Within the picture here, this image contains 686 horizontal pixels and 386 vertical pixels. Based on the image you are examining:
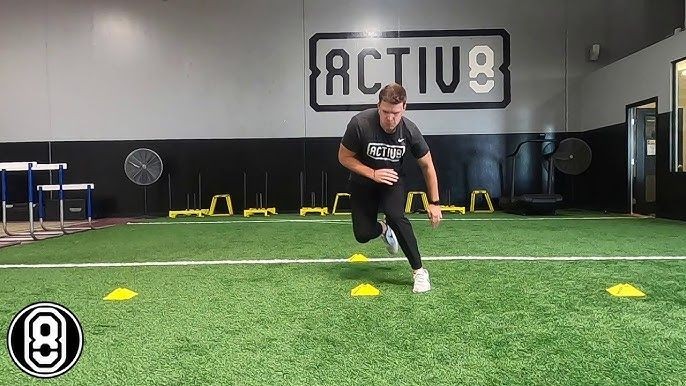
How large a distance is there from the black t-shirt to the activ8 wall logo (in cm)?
803

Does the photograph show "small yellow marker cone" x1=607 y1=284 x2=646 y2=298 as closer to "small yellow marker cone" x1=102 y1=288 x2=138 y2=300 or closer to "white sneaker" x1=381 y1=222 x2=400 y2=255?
"white sneaker" x1=381 y1=222 x2=400 y2=255

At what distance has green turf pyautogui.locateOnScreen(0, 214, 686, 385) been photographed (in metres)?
2.02

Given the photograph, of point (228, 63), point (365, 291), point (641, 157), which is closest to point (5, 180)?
point (365, 291)

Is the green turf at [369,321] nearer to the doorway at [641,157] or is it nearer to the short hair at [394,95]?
the short hair at [394,95]

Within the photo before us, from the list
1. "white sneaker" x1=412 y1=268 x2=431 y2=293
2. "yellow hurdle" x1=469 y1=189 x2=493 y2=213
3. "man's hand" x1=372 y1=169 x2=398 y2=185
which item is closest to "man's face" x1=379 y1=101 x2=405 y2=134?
"man's hand" x1=372 y1=169 x2=398 y2=185

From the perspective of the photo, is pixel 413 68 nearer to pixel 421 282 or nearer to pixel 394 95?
pixel 394 95

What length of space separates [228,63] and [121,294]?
8965 mm

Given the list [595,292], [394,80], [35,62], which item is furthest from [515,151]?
[35,62]

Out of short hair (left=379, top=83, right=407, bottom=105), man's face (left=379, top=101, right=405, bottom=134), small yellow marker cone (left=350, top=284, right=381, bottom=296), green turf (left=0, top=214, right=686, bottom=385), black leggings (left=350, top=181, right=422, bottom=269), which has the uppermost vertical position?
short hair (left=379, top=83, right=407, bottom=105)

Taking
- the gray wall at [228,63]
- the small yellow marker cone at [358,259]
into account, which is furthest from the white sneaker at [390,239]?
the gray wall at [228,63]

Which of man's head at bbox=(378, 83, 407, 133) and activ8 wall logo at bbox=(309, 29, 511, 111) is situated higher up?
activ8 wall logo at bbox=(309, 29, 511, 111)

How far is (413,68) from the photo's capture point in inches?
453

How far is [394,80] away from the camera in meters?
11.6

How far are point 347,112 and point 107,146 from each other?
5255mm
